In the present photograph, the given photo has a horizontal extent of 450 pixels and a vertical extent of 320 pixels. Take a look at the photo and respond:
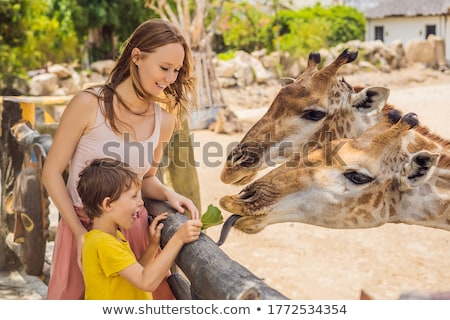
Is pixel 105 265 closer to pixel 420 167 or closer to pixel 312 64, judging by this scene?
pixel 420 167

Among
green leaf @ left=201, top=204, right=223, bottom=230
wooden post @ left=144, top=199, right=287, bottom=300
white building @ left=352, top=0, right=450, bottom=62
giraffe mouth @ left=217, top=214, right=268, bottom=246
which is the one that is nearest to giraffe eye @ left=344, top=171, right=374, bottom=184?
giraffe mouth @ left=217, top=214, right=268, bottom=246

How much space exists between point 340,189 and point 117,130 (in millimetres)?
734

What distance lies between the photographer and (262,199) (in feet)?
6.56

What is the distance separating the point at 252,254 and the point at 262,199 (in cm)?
251

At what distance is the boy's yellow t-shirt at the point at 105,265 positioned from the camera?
1496 mm

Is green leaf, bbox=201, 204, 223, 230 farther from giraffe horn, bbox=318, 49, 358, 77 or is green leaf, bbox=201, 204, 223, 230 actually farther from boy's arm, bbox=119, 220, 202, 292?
giraffe horn, bbox=318, 49, 358, 77

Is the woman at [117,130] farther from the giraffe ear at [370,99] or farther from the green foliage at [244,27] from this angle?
the green foliage at [244,27]

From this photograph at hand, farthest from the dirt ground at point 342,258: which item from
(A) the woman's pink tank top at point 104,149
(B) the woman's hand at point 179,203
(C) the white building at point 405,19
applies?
(A) the woman's pink tank top at point 104,149

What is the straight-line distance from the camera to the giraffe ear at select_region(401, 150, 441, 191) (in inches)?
72.5

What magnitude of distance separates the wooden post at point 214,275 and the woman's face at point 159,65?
1.12 ft

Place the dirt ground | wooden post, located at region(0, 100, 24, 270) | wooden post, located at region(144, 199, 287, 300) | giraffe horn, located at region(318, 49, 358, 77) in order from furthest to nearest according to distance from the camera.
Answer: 1. the dirt ground
2. wooden post, located at region(0, 100, 24, 270)
3. giraffe horn, located at region(318, 49, 358, 77)
4. wooden post, located at region(144, 199, 287, 300)

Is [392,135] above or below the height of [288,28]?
below

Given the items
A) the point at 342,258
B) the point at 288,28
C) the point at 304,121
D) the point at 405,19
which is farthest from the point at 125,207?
the point at 288,28

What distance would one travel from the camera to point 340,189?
202 centimetres
